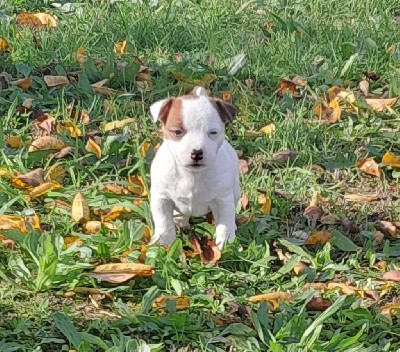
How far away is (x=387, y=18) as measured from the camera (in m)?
6.33

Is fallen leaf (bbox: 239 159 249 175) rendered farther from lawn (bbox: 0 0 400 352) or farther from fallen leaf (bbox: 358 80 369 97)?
fallen leaf (bbox: 358 80 369 97)

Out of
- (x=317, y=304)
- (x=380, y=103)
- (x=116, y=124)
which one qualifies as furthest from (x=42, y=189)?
(x=380, y=103)

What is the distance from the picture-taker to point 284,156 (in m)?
4.80

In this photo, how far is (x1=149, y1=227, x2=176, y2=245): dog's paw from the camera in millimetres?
3904

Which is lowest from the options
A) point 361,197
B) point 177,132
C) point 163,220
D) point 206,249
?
point 361,197

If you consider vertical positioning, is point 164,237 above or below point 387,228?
above

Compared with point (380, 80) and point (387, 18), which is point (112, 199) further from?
point (387, 18)

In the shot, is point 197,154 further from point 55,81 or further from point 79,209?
point 55,81

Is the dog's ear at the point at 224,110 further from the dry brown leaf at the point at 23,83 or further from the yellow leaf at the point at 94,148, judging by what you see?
the dry brown leaf at the point at 23,83

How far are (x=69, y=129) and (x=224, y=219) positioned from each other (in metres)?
1.34

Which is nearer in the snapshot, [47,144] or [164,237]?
[164,237]

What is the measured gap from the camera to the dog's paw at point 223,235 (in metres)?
3.91

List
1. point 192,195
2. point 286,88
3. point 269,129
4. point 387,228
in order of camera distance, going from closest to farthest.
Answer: point 192,195
point 387,228
point 269,129
point 286,88

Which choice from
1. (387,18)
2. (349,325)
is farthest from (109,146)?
(387,18)
